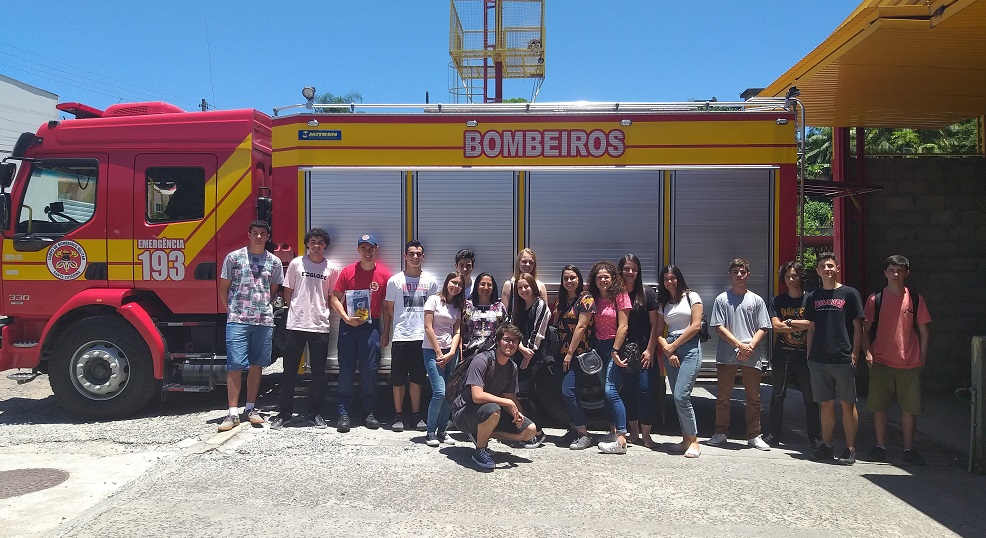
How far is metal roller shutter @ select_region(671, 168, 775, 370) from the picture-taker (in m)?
6.76

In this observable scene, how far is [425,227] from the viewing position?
6949 millimetres

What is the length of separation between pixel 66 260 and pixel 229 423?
2492 millimetres

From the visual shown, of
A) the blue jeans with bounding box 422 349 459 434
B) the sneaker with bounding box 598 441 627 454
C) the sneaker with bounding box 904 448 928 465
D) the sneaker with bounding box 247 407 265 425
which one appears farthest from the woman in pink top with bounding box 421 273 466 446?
the sneaker with bounding box 904 448 928 465

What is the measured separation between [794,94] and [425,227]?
13.0 ft

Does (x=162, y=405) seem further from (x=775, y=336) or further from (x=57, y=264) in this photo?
(x=775, y=336)

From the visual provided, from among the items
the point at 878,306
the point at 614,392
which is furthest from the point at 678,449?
the point at 878,306

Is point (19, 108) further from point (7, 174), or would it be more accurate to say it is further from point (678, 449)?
point (678, 449)

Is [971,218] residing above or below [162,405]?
above

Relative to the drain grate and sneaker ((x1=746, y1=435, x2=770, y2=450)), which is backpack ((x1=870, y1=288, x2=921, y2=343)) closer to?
sneaker ((x1=746, y1=435, x2=770, y2=450))

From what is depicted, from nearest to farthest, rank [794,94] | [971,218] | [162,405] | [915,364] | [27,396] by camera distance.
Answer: [915,364], [794,94], [162,405], [27,396], [971,218]

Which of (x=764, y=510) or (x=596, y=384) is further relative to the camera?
(x=596, y=384)

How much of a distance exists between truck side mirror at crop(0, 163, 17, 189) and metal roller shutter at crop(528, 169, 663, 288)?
5.32 m

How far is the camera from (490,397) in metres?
5.52

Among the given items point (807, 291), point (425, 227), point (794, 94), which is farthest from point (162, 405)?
point (794, 94)
